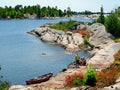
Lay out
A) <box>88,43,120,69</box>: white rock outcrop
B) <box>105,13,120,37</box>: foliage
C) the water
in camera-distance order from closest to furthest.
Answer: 1. <box>88,43,120,69</box>: white rock outcrop
2. the water
3. <box>105,13,120,37</box>: foliage

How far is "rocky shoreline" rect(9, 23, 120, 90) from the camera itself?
58031 millimetres

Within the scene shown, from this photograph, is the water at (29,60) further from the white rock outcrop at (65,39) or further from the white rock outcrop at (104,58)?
the white rock outcrop at (104,58)

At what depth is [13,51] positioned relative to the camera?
367 feet

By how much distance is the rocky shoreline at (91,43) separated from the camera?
190ft

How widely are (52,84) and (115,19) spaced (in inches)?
2463

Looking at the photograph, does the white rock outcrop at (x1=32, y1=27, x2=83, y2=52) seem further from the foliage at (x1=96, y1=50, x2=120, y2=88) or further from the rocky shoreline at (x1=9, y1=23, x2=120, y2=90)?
the foliage at (x1=96, y1=50, x2=120, y2=88)

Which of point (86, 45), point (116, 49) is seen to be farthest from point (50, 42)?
point (116, 49)

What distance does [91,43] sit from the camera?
365ft

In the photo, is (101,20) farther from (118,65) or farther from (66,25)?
(118,65)

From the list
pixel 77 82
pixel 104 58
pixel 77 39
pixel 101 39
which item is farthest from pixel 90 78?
pixel 77 39

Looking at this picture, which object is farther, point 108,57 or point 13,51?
point 13,51

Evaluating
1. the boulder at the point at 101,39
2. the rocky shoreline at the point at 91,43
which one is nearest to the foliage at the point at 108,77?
the rocky shoreline at the point at 91,43

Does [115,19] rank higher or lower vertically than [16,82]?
higher

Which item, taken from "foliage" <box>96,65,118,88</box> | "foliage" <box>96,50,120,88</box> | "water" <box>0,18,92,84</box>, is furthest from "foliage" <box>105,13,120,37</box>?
"foliage" <box>96,65,118,88</box>
